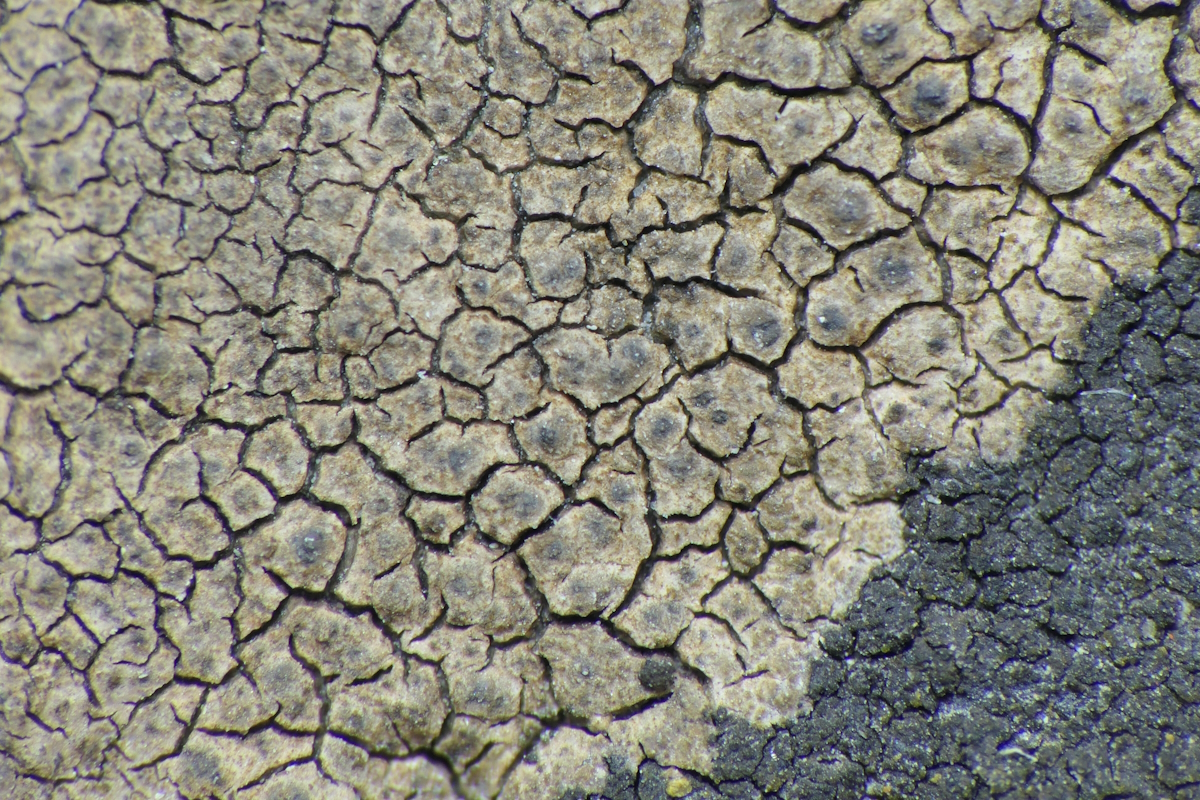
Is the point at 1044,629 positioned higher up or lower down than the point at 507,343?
lower down

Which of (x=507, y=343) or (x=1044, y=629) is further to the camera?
(x=507, y=343)

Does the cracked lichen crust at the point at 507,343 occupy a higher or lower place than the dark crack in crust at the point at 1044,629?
higher

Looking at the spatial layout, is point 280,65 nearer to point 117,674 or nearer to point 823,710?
point 117,674

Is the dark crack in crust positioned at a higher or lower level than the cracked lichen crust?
lower

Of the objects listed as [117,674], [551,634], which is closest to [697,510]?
[551,634]
